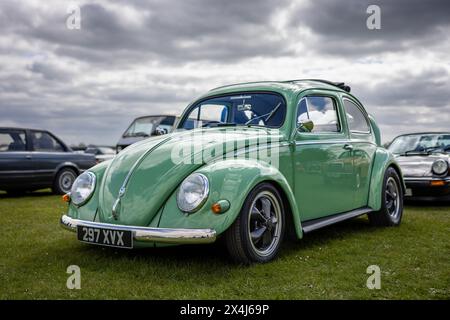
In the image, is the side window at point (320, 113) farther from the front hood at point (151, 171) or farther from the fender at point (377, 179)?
the fender at point (377, 179)

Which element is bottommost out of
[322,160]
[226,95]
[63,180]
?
[63,180]

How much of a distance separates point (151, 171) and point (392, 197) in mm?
3873

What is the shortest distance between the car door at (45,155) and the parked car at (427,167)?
7.68 m

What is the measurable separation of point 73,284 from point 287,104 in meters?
2.78

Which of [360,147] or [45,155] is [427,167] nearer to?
[360,147]

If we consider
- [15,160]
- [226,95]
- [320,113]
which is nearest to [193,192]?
[226,95]

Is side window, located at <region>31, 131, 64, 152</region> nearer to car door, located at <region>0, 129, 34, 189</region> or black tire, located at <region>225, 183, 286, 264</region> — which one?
car door, located at <region>0, 129, 34, 189</region>

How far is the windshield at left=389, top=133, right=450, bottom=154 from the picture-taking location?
9617 mm

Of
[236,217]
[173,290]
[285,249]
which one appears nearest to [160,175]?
[236,217]

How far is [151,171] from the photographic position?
435 cm

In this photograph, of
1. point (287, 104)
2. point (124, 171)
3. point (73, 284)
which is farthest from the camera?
point (287, 104)
